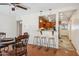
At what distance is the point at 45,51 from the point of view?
58.4 inches

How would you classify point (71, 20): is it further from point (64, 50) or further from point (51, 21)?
point (64, 50)

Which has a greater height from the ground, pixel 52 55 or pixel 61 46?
pixel 61 46

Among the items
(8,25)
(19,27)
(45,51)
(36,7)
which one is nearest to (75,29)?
(45,51)

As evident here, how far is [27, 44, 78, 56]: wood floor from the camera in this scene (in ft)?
4.74

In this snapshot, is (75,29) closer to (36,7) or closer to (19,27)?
(36,7)

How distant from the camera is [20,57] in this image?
1465 mm

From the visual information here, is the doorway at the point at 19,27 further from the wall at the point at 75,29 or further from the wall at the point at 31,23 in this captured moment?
the wall at the point at 75,29

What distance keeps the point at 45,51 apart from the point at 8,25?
0.63 m

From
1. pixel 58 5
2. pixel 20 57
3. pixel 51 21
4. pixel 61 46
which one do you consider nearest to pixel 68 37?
pixel 61 46

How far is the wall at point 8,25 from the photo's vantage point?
1.43 meters

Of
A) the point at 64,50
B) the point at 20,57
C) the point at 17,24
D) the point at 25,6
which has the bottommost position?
the point at 20,57

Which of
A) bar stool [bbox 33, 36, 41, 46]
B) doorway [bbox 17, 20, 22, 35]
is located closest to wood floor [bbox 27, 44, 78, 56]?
bar stool [bbox 33, 36, 41, 46]

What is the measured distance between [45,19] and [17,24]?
393 mm

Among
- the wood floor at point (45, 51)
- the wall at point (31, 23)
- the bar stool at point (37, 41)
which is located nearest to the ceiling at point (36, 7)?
the wall at point (31, 23)
